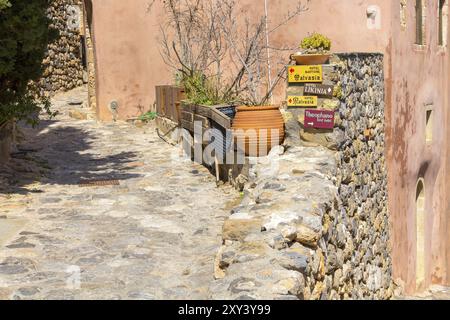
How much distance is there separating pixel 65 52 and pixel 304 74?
48.5ft

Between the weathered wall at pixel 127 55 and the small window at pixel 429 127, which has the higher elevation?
the weathered wall at pixel 127 55

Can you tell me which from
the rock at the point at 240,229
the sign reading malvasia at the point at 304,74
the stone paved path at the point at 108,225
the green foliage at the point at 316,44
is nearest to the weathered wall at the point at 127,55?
the stone paved path at the point at 108,225

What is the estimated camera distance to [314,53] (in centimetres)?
779

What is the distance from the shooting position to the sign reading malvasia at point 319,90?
289 inches

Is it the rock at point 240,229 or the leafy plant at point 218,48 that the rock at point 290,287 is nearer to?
the rock at point 240,229

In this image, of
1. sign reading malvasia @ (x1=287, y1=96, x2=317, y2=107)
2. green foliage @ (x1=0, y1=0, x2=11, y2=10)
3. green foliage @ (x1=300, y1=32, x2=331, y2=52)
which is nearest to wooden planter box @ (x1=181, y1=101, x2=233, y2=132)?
sign reading malvasia @ (x1=287, y1=96, x2=317, y2=107)

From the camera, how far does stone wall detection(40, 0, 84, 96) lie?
1992cm

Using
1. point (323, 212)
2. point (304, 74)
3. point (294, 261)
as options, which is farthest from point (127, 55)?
point (294, 261)

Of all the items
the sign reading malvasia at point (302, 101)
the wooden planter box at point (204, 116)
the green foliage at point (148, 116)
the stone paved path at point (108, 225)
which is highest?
the sign reading malvasia at point (302, 101)

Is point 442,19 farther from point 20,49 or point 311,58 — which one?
point 20,49

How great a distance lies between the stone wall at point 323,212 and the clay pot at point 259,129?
14 cm

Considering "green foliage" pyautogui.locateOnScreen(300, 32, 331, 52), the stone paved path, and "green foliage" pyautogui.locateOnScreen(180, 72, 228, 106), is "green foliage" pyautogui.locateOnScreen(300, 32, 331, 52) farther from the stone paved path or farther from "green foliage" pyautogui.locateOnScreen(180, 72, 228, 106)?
"green foliage" pyautogui.locateOnScreen(180, 72, 228, 106)

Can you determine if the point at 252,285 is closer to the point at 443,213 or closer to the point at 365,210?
the point at 365,210

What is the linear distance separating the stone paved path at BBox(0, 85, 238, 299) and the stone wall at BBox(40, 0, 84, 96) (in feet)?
27.6
